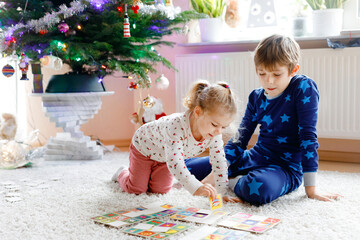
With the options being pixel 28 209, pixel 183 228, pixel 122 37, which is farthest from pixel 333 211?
pixel 122 37

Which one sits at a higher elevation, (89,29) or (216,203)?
(89,29)

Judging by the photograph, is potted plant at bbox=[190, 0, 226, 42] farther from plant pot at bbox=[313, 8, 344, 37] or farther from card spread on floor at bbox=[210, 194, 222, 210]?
card spread on floor at bbox=[210, 194, 222, 210]

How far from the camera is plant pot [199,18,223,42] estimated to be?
264 centimetres

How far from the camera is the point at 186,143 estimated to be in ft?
4.82

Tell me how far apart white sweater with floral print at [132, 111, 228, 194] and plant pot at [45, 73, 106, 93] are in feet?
2.54

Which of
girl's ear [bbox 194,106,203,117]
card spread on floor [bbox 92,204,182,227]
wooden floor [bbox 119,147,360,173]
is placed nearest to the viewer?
card spread on floor [bbox 92,204,182,227]

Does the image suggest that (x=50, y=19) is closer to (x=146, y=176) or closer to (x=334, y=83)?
(x=146, y=176)

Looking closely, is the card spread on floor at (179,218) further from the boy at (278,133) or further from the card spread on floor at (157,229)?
the boy at (278,133)

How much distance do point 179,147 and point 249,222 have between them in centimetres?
34

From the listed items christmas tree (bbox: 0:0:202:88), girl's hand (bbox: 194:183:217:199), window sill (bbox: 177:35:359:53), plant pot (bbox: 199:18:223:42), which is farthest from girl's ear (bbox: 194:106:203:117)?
plant pot (bbox: 199:18:223:42)

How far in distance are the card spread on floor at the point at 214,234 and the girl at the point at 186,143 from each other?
145 mm

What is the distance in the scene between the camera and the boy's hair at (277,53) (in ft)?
4.95

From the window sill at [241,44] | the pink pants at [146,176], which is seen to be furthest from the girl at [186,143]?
the window sill at [241,44]

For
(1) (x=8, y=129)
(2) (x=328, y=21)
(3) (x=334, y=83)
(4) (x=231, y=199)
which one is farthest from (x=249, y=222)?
(1) (x=8, y=129)
